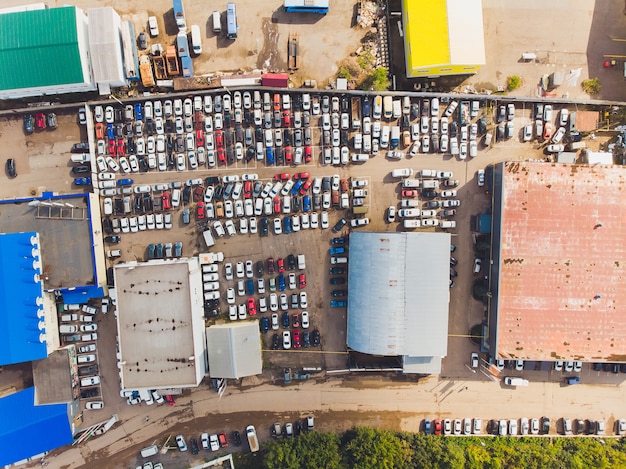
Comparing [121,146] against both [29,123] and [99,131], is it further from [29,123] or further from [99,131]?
[29,123]

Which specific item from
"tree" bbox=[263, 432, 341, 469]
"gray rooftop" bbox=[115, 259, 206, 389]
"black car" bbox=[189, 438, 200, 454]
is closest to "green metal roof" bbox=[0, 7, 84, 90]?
"gray rooftop" bbox=[115, 259, 206, 389]

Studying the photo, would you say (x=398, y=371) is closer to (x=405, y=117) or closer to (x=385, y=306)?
(x=385, y=306)

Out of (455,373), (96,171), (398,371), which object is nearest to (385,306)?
(398,371)

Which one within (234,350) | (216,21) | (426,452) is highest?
(216,21)

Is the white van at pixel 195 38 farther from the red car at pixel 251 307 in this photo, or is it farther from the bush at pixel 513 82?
the bush at pixel 513 82

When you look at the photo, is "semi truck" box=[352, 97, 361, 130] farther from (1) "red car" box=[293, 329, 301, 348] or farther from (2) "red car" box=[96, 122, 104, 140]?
(2) "red car" box=[96, 122, 104, 140]

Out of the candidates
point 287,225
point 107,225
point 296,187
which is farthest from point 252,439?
point 107,225

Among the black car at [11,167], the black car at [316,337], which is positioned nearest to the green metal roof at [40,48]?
the black car at [11,167]
